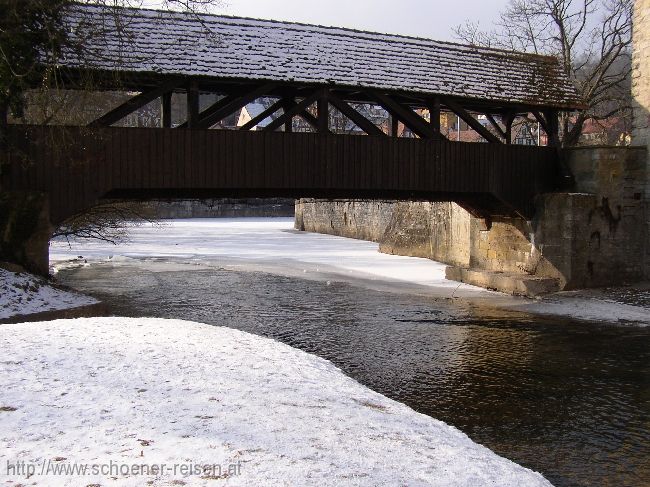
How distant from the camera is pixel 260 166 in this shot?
1324 centimetres

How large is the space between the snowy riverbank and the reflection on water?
1.11m

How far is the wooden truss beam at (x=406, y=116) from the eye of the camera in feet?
47.0

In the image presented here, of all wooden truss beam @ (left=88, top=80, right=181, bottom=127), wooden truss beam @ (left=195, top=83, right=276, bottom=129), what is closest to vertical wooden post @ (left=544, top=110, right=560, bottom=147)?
wooden truss beam @ (left=195, top=83, right=276, bottom=129)

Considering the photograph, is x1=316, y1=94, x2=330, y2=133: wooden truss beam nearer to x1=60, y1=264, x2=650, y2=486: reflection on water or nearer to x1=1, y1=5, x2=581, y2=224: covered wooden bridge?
x1=1, y1=5, x2=581, y2=224: covered wooden bridge

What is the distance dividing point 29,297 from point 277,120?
5.35 meters

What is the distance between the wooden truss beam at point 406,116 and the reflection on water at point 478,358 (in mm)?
3567

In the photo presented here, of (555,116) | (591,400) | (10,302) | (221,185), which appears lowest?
(591,400)

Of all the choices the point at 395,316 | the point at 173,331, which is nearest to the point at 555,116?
the point at 395,316

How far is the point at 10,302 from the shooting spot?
33.0ft

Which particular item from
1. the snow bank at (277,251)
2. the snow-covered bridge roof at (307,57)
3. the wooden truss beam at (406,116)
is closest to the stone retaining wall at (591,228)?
the snow bank at (277,251)

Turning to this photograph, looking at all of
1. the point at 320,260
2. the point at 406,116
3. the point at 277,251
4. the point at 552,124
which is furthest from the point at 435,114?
the point at 277,251

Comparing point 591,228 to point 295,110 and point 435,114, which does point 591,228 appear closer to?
point 435,114

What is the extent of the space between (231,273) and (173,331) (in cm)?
1152

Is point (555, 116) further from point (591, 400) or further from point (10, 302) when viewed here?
point (10, 302)
